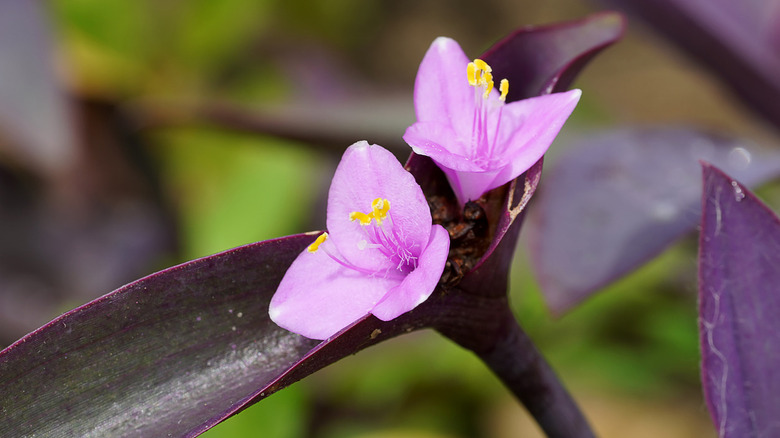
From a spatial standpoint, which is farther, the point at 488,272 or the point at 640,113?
the point at 640,113

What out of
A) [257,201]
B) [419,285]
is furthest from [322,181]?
[419,285]

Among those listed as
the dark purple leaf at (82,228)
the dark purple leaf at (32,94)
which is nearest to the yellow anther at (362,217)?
the dark purple leaf at (32,94)

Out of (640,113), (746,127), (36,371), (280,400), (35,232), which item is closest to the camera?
(36,371)

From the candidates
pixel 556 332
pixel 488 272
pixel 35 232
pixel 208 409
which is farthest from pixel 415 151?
pixel 35 232

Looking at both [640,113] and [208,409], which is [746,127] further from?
[208,409]

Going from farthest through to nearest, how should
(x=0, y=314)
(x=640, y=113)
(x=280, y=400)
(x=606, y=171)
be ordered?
(x=640, y=113) → (x=0, y=314) → (x=280, y=400) → (x=606, y=171)

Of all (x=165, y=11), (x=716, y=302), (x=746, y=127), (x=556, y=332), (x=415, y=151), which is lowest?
(x=556, y=332)

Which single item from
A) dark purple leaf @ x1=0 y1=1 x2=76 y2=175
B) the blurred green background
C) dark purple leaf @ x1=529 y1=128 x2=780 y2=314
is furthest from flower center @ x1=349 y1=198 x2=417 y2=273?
dark purple leaf @ x1=0 y1=1 x2=76 y2=175

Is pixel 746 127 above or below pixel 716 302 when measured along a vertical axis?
below
